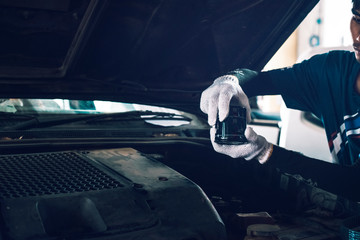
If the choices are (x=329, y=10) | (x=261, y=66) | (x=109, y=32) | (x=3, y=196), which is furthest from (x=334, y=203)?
(x=329, y=10)

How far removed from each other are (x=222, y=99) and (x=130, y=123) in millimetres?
549

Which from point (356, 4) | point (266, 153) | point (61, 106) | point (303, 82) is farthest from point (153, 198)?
point (356, 4)

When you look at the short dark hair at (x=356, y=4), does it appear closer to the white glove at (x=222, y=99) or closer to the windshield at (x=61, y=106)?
the white glove at (x=222, y=99)

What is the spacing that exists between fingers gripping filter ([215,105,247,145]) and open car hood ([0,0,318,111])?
457mm

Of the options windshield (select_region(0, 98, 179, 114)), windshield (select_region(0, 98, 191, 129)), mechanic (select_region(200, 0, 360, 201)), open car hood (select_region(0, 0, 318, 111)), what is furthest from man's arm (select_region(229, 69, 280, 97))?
windshield (select_region(0, 98, 179, 114))

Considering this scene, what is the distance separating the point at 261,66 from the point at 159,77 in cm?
47

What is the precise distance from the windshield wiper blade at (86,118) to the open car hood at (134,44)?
0.33ft

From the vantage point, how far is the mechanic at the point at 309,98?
1.53m

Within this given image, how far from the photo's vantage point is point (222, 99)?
1.52 metres

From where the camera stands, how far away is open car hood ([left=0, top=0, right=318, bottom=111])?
153 centimetres

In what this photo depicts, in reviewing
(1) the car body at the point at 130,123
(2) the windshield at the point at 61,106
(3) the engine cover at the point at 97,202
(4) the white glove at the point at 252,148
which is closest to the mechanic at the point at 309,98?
(4) the white glove at the point at 252,148

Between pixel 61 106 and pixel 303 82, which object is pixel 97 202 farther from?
pixel 303 82

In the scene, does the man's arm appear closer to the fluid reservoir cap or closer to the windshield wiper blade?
the windshield wiper blade

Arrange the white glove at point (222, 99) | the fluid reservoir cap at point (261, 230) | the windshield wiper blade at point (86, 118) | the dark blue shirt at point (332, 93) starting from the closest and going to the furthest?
the fluid reservoir cap at point (261, 230) → the white glove at point (222, 99) → the windshield wiper blade at point (86, 118) → the dark blue shirt at point (332, 93)
